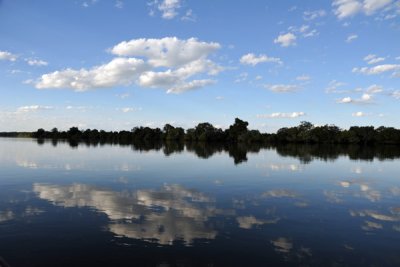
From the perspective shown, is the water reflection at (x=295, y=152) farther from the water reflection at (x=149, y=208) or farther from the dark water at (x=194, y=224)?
the water reflection at (x=149, y=208)

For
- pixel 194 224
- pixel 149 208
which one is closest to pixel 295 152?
pixel 149 208

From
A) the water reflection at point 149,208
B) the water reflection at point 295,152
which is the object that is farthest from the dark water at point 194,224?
the water reflection at point 295,152

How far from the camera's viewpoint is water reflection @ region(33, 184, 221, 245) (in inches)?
701

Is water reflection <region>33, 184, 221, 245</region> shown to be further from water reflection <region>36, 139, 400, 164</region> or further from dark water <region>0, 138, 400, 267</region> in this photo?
water reflection <region>36, 139, 400, 164</region>

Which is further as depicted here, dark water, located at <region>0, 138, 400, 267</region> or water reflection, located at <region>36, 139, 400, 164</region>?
water reflection, located at <region>36, 139, 400, 164</region>

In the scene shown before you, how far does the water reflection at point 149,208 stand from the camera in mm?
17812

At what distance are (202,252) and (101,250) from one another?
13.8 feet

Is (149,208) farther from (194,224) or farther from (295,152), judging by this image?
(295,152)

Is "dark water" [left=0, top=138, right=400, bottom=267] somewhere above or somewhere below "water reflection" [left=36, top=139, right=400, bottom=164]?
below

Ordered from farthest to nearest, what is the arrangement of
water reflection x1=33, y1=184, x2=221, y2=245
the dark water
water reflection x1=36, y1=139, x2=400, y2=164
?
water reflection x1=36, y1=139, x2=400, y2=164 → water reflection x1=33, y1=184, x2=221, y2=245 → the dark water

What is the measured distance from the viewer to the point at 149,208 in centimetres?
2330

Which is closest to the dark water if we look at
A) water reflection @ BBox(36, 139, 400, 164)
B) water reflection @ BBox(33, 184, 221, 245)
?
water reflection @ BBox(33, 184, 221, 245)

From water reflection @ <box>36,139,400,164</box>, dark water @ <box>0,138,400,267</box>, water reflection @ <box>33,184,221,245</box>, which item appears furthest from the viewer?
water reflection @ <box>36,139,400,164</box>

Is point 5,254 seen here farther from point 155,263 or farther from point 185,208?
point 185,208
